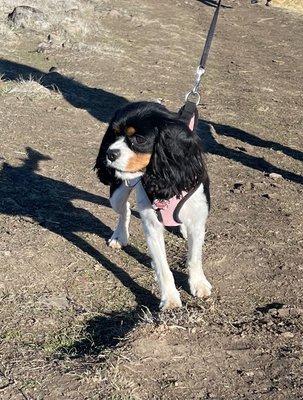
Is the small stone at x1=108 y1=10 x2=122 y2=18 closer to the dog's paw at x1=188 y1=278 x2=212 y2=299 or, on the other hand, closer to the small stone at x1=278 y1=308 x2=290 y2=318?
the dog's paw at x1=188 y1=278 x2=212 y2=299

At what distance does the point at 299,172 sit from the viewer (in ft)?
23.2

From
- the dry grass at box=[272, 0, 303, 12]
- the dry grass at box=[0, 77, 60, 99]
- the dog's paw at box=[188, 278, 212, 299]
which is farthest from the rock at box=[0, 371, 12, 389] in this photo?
the dry grass at box=[272, 0, 303, 12]

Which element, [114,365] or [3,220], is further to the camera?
[3,220]

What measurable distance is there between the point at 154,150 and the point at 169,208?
42 cm

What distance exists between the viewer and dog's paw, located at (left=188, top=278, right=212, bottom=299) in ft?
14.1

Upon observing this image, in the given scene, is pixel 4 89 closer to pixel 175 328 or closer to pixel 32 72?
pixel 32 72

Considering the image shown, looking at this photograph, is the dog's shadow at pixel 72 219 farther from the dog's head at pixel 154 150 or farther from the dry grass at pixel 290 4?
the dry grass at pixel 290 4

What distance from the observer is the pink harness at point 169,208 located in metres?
4.01

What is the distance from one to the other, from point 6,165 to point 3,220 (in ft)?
4.14

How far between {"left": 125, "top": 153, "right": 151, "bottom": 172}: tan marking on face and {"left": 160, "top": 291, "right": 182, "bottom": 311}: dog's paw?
0.80 meters

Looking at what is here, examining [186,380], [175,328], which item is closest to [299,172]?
[175,328]

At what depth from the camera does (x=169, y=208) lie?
13.3 ft

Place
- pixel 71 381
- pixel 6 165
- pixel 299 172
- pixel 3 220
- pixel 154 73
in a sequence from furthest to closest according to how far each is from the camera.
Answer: pixel 154 73 → pixel 299 172 → pixel 6 165 → pixel 3 220 → pixel 71 381

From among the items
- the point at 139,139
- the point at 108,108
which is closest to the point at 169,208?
the point at 139,139
